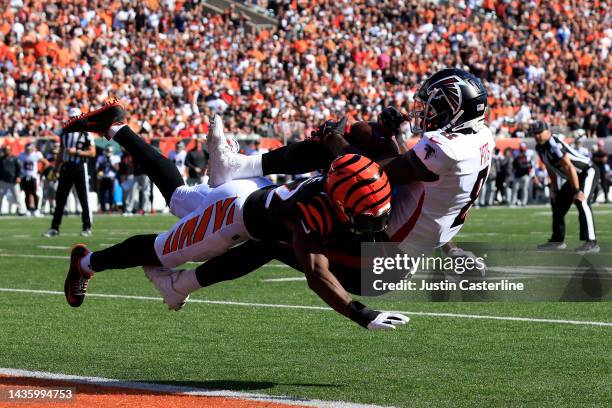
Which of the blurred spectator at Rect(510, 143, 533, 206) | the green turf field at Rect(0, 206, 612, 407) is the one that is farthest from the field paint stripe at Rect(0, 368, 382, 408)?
the blurred spectator at Rect(510, 143, 533, 206)

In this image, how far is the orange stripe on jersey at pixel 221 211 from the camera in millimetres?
6738

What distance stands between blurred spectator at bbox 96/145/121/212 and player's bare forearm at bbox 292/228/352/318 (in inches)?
824

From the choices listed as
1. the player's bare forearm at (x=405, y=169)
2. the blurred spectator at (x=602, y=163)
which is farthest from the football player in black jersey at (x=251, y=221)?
the blurred spectator at (x=602, y=163)

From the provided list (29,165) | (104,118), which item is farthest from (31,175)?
(104,118)

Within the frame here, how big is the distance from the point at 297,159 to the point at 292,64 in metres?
27.5

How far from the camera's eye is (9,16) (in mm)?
29688

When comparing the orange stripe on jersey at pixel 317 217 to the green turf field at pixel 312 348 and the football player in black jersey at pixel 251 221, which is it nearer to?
the football player in black jersey at pixel 251 221

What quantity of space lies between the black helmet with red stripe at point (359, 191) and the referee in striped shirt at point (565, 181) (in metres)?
9.80

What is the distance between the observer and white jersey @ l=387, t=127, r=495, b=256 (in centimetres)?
643

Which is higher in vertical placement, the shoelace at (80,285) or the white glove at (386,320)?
the white glove at (386,320)

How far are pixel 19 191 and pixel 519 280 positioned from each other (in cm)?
1736

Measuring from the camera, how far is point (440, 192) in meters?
6.65

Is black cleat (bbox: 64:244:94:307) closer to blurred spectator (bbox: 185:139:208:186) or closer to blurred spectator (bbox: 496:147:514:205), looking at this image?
blurred spectator (bbox: 185:139:208:186)

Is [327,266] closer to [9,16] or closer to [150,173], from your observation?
[150,173]
